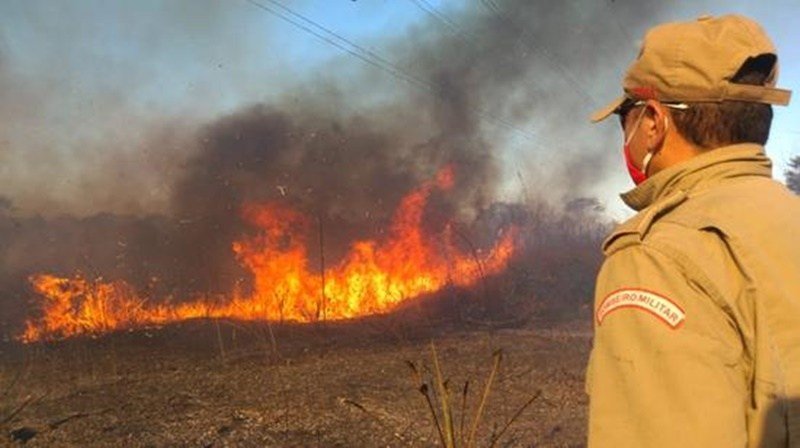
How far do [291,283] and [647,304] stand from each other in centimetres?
1592

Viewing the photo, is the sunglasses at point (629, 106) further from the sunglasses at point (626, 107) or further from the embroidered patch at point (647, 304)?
the embroidered patch at point (647, 304)

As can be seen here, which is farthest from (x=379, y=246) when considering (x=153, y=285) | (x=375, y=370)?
(x=375, y=370)

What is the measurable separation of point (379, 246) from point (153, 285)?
6143 mm

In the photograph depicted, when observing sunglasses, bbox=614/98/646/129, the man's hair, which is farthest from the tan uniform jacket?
sunglasses, bbox=614/98/646/129

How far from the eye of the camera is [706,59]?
1.39 meters

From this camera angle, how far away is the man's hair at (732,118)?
4.61 feet

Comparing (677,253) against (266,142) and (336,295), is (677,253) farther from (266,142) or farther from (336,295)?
(266,142)

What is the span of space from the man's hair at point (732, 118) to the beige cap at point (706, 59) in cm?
2

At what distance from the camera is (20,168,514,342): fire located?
573 inches

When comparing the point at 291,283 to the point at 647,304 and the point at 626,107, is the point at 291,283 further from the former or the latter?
the point at 647,304

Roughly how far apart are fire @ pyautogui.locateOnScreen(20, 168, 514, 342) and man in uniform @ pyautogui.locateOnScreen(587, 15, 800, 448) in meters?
13.1

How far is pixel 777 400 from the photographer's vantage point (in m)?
1.17

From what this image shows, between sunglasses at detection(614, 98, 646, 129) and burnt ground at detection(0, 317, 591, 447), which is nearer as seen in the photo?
sunglasses at detection(614, 98, 646, 129)

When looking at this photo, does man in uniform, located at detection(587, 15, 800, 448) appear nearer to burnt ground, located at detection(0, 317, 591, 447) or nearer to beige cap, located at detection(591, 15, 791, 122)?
beige cap, located at detection(591, 15, 791, 122)
